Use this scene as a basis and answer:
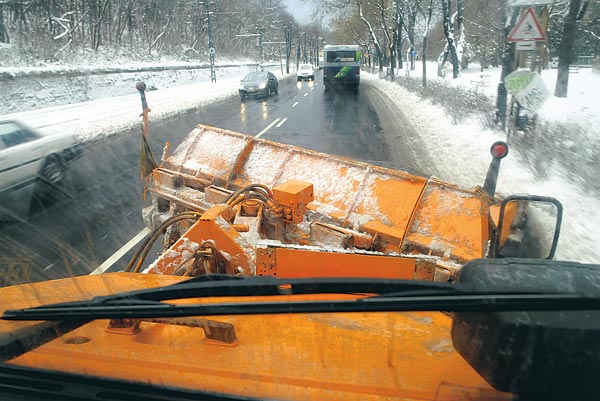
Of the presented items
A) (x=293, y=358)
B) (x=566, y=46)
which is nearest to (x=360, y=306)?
(x=293, y=358)

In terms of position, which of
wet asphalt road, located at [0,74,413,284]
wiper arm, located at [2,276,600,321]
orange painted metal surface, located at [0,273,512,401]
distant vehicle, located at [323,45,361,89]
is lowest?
wet asphalt road, located at [0,74,413,284]

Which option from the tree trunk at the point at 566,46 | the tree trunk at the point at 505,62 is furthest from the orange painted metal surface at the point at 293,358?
the tree trunk at the point at 566,46

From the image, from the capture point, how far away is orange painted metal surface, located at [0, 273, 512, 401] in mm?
1249

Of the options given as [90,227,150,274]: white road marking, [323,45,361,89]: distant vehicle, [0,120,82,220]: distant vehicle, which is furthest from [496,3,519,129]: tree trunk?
[323,45,361,89]: distant vehicle

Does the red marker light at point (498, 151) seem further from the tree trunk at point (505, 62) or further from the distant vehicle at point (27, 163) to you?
the tree trunk at point (505, 62)

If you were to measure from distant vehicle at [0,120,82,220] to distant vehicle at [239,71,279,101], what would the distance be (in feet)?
64.1

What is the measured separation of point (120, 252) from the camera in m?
5.38

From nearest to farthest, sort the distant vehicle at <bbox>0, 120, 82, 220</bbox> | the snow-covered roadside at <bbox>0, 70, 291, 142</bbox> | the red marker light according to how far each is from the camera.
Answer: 1. the red marker light
2. the distant vehicle at <bbox>0, 120, 82, 220</bbox>
3. the snow-covered roadside at <bbox>0, 70, 291, 142</bbox>

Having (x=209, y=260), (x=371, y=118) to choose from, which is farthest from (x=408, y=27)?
(x=209, y=260)

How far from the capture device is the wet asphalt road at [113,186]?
17.3ft

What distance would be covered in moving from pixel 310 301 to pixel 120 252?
193 inches

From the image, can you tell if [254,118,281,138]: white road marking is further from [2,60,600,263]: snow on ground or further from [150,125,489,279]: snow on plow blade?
[150,125,489,279]: snow on plow blade

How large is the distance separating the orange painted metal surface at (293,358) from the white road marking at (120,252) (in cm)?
326

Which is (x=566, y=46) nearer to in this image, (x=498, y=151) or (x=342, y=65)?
(x=498, y=151)
